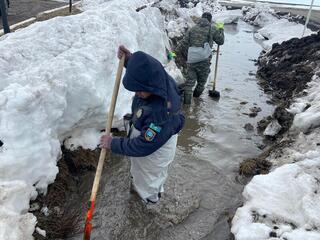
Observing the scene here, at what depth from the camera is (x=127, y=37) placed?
6.76 m

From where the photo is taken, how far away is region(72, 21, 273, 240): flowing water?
4.48m

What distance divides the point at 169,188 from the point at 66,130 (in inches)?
66.9

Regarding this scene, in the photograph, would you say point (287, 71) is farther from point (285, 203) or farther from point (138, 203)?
point (138, 203)

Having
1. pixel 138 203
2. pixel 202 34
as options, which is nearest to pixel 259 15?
pixel 202 34

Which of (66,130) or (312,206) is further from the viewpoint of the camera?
(66,130)

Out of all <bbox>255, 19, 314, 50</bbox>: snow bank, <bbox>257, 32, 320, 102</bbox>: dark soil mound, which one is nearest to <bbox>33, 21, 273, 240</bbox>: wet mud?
<bbox>257, 32, 320, 102</bbox>: dark soil mound

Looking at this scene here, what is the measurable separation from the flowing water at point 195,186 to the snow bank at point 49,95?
2.74 ft

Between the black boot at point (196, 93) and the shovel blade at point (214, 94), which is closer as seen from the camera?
the black boot at point (196, 93)

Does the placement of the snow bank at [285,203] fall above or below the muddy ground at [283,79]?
above

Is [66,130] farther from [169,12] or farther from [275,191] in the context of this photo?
[169,12]

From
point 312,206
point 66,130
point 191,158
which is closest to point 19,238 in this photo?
point 66,130

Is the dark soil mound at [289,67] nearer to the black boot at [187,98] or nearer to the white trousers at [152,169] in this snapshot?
the black boot at [187,98]

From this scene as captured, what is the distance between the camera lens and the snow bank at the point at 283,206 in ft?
11.8

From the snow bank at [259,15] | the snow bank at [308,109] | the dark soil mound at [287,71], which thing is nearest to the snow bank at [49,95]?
the snow bank at [308,109]
